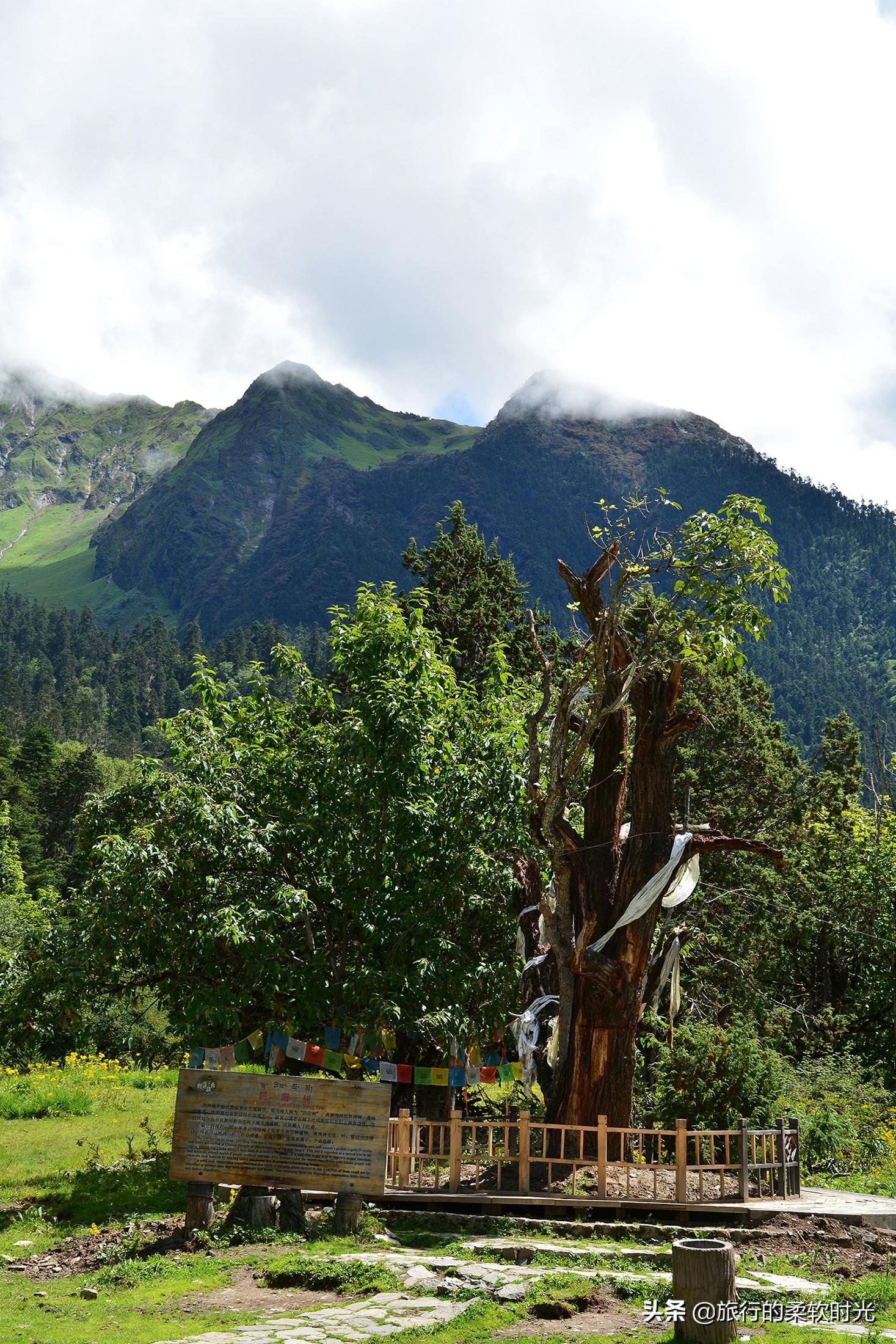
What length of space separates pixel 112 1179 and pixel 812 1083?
12592 millimetres

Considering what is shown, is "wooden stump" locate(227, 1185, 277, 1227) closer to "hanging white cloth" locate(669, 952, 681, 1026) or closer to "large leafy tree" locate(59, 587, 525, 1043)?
"large leafy tree" locate(59, 587, 525, 1043)

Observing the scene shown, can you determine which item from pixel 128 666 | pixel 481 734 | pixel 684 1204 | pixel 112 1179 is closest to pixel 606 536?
pixel 481 734

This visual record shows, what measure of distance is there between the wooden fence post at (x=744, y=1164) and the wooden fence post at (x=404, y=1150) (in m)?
3.66

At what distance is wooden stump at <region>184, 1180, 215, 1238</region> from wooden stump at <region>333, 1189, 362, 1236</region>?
128 centimetres

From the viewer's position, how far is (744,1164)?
12.1 metres

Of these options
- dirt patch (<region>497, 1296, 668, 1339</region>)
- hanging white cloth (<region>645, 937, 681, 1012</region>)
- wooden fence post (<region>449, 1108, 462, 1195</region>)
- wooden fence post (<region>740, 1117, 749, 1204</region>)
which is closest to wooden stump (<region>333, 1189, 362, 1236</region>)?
wooden fence post (<region>449, 1108, 462, 1195</region>)

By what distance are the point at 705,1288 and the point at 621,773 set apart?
26.7ft

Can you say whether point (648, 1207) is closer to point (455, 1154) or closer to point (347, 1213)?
point (455, 1154)

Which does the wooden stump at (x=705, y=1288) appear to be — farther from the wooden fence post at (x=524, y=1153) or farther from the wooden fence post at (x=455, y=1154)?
the wooden fence post at (x=455, y=1154)

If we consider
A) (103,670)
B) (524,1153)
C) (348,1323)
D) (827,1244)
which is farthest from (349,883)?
(103,670)

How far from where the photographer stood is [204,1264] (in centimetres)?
998

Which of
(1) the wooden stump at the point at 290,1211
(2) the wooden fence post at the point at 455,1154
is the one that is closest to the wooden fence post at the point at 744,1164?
(2) the wooden fence post at the point at 455,1154

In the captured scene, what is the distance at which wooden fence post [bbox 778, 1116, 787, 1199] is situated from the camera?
41.4 ft

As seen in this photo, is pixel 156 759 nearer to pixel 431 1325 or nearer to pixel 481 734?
pixel 481 734
